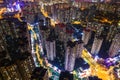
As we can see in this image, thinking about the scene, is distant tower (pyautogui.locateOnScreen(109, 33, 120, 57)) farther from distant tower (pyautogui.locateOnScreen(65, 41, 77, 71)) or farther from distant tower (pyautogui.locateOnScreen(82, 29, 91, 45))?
distant tower (pyautogui.locateOnScreen(65, 41, 77, 71))

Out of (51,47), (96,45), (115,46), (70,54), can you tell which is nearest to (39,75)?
(70,54)

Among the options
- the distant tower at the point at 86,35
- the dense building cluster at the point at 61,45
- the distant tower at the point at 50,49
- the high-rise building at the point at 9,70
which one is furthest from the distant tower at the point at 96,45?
the high-rise building at the point at 9,70

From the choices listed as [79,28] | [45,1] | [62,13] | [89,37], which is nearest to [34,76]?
[89,37]

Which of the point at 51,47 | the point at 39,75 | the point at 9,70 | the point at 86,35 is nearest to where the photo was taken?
the point at 39,75

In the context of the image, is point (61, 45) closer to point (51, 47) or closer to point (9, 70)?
point (51, 47)

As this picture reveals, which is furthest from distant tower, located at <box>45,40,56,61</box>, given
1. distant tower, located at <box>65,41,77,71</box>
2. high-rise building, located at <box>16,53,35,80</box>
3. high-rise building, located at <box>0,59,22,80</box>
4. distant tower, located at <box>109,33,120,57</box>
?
distant tower, located at <box>109,33,120,57</box>

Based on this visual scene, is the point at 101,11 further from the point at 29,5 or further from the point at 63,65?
the point at 63,65
